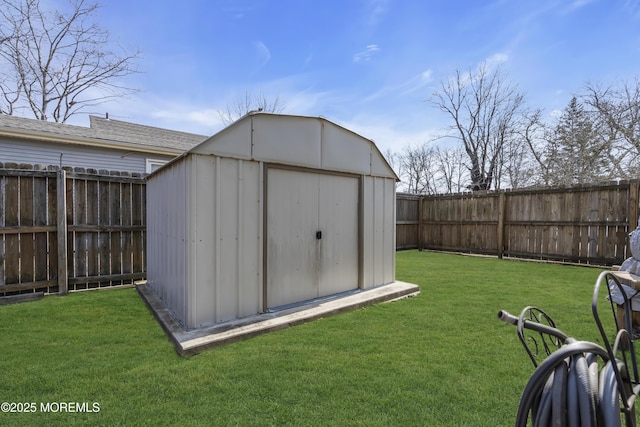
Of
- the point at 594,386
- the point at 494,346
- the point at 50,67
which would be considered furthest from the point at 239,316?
the point at 50,67

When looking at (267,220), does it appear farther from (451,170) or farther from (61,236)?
(451,170)

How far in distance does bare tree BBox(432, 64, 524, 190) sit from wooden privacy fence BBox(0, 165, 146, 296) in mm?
16089

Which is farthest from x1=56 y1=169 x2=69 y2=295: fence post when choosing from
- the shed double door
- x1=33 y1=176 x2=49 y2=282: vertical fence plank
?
the shed double door

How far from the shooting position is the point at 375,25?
Result: 26.8 feet

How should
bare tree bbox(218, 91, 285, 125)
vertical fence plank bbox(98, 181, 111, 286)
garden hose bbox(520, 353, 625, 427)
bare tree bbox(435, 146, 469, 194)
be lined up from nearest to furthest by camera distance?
garden hose bbox(520, 353, 625, 427)
vertical fence plank bbox(98, 181, 111, 286)
bare tree bbox(218, 91, 285, 125)
bare tree bbox(435, 146, 469, 194)

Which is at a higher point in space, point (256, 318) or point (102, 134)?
point (102, 134)

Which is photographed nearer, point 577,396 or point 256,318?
point 577,396

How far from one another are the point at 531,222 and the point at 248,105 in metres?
14.5

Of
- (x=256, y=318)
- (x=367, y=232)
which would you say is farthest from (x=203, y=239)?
(x=367, y=232)

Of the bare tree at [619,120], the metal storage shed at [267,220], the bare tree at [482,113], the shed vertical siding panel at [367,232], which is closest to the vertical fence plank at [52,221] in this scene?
the metal storage shed at [267,220]

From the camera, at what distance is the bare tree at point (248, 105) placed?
17.3 metres

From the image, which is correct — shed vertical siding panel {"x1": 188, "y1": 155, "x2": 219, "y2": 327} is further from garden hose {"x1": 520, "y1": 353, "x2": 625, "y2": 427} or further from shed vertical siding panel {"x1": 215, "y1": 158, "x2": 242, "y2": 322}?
garden hose {"x1": 520, "y1": 353, "x2": 625, "y2": 427}

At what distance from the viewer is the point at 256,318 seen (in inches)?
133

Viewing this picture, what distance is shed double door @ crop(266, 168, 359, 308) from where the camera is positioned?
3.69 meters
